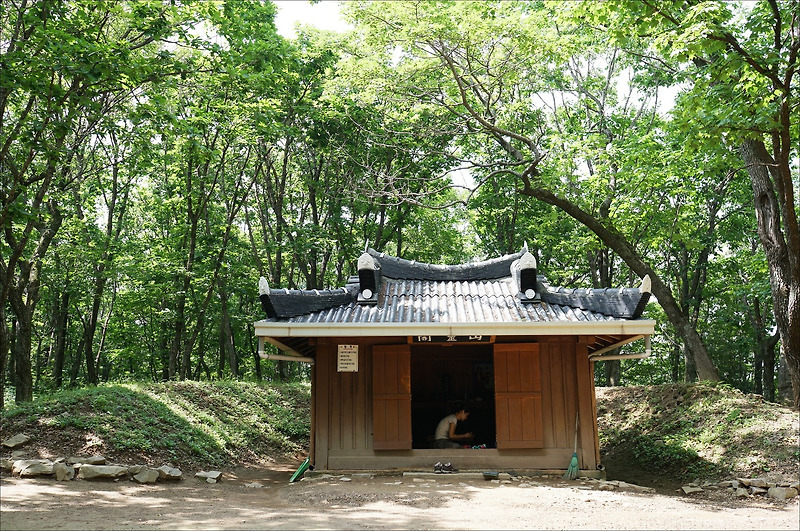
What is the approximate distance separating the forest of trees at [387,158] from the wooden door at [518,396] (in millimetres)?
3721

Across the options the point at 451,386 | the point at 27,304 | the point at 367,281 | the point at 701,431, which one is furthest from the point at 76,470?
the point at 701,431

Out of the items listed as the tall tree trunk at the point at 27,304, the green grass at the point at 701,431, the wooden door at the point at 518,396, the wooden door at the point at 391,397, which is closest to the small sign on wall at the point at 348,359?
the wooden door at the point at 391,397

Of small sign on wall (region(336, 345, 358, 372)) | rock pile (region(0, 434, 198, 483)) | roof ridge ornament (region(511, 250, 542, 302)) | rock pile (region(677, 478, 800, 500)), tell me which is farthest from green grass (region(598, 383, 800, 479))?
rock pile (region(0, 434, 198, 483))

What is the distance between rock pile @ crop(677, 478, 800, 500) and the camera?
8195 millimetres

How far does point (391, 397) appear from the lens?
31.0 feet

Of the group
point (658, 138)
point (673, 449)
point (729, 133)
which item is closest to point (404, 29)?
point (729, 133)

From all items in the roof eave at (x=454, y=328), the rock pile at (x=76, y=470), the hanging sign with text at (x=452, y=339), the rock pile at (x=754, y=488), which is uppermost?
the roof eave at (x=454, y=328)

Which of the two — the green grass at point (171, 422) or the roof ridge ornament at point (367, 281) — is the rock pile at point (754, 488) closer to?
the roof ridge ornament at point (367, 281)

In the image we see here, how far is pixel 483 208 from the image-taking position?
71.1 feet

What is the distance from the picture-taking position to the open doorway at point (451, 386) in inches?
517

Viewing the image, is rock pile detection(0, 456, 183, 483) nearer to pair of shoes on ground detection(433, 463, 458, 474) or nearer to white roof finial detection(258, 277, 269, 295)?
white roof finial detection(258, 277, 269, 295)

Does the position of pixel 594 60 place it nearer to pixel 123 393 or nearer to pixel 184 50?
pixel 184 50

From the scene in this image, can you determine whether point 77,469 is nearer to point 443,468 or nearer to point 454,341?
point 443,468

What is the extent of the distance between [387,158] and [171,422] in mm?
9510
